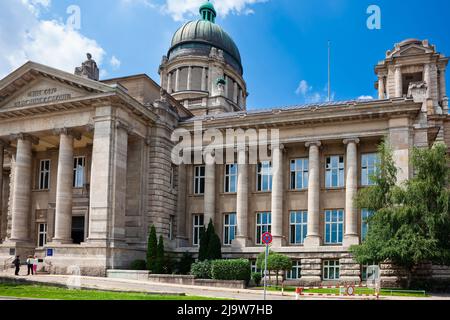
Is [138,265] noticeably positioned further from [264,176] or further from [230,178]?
[264,176]

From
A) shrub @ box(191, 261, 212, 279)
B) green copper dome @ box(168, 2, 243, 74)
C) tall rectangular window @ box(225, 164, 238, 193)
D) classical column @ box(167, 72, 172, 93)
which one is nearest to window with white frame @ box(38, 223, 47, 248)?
tall rectangular window @ box(225, 164, 238, 193)

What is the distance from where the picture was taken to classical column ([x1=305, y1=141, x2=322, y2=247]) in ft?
131

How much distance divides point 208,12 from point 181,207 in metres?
39.3

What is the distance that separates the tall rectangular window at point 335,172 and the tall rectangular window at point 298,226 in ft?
10.0

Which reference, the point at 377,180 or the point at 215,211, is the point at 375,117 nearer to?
the point at 377,180

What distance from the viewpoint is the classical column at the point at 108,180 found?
36.9 meters

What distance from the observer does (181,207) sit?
45062mm

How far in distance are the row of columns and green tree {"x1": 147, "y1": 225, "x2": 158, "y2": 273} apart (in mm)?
5571

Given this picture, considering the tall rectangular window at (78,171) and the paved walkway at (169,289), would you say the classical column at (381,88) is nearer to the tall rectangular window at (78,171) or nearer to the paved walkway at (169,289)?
the tall rectangular window at (78,171)

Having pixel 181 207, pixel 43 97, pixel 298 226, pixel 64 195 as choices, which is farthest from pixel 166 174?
pixel 298 226

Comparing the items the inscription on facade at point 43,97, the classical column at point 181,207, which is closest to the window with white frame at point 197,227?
the classical column at point 181,207

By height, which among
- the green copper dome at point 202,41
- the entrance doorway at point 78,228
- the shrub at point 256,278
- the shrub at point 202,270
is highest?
the green copper dome at point 202,41

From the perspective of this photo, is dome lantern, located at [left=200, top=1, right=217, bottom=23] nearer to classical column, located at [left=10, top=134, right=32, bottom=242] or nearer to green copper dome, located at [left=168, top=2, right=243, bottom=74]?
green copper dome, located at [left=168, top=2, right=243, bottom=74]

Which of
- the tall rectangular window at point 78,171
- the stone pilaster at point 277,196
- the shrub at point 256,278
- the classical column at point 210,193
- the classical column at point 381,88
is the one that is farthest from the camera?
the classical column at point 381,88
